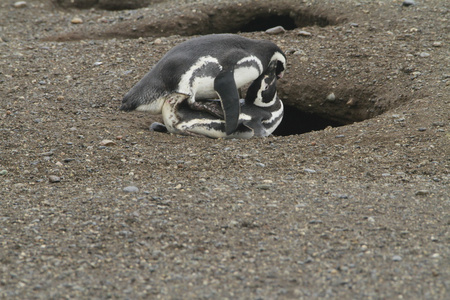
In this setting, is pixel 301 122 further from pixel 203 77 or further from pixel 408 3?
pixel 408 3

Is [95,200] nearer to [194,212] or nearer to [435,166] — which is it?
[194,212]

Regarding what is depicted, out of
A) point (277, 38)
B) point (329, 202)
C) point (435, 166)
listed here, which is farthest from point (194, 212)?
point (277, 38)

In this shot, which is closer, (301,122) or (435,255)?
(435,255)

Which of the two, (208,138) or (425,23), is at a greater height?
(425,23)

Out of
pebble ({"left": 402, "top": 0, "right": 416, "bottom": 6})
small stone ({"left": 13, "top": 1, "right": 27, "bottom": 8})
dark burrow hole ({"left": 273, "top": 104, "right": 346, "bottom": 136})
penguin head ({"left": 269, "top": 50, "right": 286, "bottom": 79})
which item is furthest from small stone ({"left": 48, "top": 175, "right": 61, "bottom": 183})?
small stone ({"left": 13, "top": 1, "right": 27, "bottom": 8})

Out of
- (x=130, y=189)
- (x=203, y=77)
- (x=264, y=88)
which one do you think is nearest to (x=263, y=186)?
(x=130, y=189)

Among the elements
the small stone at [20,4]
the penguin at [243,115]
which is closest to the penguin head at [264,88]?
the penguin at [243,115]

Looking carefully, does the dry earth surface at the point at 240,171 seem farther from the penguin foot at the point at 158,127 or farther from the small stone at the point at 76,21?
the small stone at the point at 76,21

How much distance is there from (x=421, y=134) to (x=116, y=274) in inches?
85.7

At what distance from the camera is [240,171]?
11.0ft

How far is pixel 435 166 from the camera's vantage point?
3.35 m

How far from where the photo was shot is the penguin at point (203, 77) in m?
3.85

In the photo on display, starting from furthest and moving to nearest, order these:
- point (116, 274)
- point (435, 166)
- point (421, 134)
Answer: point (421, 134)
point (435, 166)
point (116, 274)

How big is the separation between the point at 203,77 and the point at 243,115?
1.48 ft
